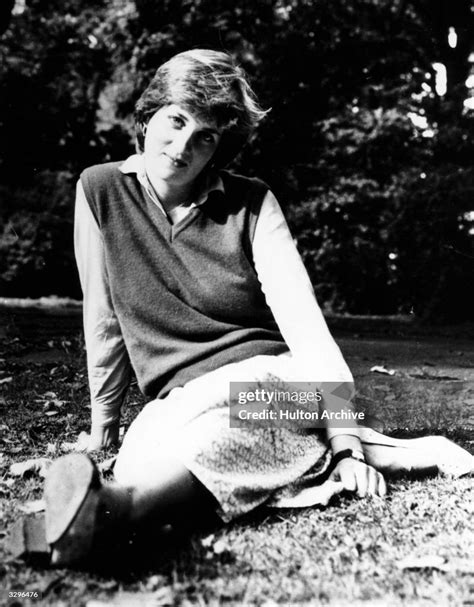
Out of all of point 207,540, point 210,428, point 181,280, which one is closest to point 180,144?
point 181,280

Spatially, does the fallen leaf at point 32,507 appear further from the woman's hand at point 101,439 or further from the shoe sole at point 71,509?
the woman's hand at point 101,439

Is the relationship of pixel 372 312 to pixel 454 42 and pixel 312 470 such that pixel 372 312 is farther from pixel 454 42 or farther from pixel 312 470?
pixel 312 470

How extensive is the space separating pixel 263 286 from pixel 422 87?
10368 mm

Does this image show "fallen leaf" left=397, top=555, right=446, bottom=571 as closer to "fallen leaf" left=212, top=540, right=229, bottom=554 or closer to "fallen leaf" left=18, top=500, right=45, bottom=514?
"fallen leaf" left=212, top=540, right=229, bottom=554

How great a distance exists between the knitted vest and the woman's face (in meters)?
0.11

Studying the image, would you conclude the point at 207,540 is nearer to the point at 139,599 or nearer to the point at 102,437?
the point at 139,599

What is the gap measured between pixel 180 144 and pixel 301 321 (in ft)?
2.29

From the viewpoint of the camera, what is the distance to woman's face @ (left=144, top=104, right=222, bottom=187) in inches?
91.7

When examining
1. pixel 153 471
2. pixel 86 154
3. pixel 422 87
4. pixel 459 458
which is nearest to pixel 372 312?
pixel 422 87

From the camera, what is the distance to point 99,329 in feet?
8.54

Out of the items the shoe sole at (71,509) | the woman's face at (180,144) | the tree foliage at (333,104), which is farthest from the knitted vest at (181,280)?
the tree foliage at (333,104)

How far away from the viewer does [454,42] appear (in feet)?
37.6

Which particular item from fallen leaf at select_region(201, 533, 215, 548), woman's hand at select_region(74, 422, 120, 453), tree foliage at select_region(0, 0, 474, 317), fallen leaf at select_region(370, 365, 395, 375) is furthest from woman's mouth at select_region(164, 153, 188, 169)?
tree foliage at select_region(0, 0, 474, 317)

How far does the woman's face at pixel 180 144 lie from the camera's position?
7.64 feet
